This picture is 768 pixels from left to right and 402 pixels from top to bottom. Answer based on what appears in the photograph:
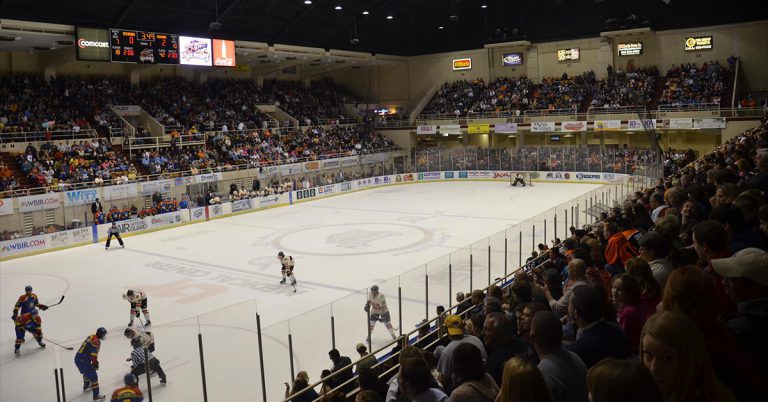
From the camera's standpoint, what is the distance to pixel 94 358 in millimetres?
8430

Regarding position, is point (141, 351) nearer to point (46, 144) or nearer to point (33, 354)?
point (33, 354)

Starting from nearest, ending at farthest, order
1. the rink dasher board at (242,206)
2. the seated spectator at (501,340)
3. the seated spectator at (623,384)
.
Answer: the seated spectator at (623,384) → the seated spectator at (501,340) → the rink dasher board at (242,206)

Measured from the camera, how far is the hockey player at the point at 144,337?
8586mm

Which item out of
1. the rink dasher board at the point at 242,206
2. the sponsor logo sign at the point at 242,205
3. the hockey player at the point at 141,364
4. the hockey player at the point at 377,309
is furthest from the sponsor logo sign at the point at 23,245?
the hockey player at the point at 377,309

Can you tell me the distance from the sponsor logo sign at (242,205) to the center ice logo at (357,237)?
1006cm

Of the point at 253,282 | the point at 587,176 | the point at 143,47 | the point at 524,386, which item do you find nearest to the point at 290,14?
the point at 143,47

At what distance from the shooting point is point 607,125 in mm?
45000

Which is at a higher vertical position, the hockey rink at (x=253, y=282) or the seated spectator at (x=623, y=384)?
the seated spectator at (x=623, y=384)

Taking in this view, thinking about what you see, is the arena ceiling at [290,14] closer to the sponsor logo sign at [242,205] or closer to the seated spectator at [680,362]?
the sponsor logo sign at [242,205]

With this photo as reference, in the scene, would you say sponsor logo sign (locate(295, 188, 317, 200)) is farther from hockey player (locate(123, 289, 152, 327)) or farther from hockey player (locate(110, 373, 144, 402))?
hockey player (locate(110, 373, 144, 402))

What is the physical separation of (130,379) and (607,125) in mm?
Answer: 43233

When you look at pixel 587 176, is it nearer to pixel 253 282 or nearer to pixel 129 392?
pixel 253 282

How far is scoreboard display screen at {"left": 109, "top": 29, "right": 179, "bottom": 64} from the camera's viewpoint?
109 ft

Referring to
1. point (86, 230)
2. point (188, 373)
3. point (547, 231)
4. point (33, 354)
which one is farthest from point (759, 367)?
point (86, 230)
